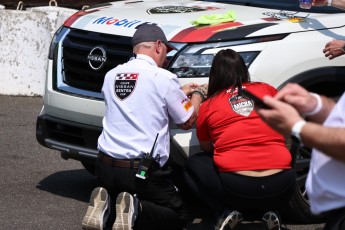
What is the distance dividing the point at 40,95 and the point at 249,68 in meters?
5.17

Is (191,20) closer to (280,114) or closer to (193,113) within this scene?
(193,113)

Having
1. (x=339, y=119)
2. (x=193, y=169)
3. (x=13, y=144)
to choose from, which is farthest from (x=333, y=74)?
(x=13, y=144)

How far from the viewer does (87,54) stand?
6.02 metres

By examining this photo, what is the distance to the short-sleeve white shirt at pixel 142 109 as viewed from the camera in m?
5.28

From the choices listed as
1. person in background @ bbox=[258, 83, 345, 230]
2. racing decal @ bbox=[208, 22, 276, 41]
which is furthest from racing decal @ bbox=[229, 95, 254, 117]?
person in background @ bbox=[258, 83, 345, 230]

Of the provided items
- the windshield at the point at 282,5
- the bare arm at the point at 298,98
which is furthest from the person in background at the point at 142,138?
the bare arm at the point at 298,98

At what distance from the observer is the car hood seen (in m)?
5.60

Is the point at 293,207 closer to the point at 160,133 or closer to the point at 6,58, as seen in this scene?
the point at 160,133

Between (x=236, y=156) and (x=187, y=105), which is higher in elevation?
(x=187, y=105)

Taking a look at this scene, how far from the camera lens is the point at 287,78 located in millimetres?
5578

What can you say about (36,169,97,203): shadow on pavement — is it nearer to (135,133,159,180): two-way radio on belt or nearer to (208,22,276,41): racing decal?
(135,133,159,180): two-way radio on belt

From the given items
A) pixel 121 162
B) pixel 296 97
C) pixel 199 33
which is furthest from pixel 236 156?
pixel 296 97

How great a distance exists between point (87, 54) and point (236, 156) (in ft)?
4.75

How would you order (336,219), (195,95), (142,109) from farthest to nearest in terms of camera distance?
(195,95) → (142,109) → (336,219)
